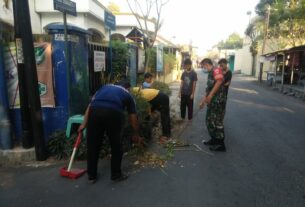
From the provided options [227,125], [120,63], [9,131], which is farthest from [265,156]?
[120,63]

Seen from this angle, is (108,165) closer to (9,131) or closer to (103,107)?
(103,107)

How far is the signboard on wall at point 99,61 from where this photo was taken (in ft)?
24.9

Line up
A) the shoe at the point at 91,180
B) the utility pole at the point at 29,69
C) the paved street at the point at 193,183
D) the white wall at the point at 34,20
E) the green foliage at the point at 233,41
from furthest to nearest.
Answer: the green foliage at the point at 233,41 < the white wall at the point at 34,20 < the utility pole at the point at 29,69 < the shoe at the point at 91,180 < the paved street at the point at 193,183

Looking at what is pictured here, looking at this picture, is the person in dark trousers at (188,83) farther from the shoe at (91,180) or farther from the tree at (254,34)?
the tree at (254,34)

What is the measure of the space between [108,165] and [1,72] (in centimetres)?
251

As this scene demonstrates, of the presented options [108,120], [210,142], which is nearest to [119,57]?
[210,142]

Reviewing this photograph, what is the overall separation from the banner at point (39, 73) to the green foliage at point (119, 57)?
11.6 feet

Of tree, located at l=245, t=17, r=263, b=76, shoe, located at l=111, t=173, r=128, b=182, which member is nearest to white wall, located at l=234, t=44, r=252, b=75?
tree, located at l=245, t=17, r=263, b=76

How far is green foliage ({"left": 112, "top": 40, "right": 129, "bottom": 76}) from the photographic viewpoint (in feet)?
30.8

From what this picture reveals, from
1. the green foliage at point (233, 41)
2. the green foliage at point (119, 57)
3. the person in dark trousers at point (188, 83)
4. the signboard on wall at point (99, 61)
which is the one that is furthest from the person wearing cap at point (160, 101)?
the green foliage at point (233, 41)

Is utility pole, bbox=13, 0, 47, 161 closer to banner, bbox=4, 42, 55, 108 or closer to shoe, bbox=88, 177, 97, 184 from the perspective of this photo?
banner, bbox=4, 42, 55, 108

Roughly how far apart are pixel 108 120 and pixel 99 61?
3.89 meters

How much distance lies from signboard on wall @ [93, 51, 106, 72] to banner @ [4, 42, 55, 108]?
189 cm

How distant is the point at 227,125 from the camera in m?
8.33
